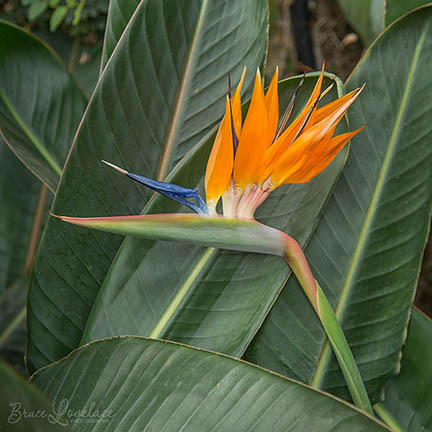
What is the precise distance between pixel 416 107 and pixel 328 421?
0.41 meters

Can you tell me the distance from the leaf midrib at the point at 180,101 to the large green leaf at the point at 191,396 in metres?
0.24

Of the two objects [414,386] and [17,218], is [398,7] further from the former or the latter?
[17,218]

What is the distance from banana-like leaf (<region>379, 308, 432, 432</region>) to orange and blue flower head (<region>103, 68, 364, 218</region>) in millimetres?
347

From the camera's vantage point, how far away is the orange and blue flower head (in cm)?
47

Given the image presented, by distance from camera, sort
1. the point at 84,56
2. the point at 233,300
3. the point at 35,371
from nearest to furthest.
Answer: the point at 233,300
the point at 35,371
the point at 84,56

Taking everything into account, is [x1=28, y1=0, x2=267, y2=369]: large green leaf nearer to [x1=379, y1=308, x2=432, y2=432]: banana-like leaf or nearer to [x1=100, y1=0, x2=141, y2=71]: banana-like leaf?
[x1=100, y1=0, x2=141, y2=71]: banana-like leaf

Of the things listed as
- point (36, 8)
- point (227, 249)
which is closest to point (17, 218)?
point (36, 8)

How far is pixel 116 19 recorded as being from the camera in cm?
74

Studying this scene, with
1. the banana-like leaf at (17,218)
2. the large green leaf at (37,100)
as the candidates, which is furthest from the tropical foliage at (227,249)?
the banana-like leaf at (17,218)

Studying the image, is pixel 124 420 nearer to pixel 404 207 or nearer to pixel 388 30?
pixel 404 207

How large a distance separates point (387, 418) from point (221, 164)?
0.46 meters

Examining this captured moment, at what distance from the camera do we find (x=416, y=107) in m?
0.65

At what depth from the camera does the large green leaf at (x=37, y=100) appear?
2.56 feet

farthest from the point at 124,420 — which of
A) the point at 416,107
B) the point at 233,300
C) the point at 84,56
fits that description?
the point at 84,56
